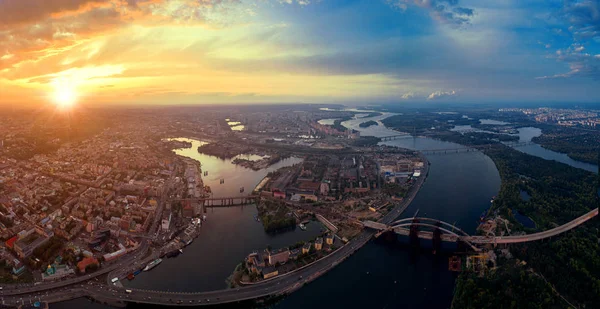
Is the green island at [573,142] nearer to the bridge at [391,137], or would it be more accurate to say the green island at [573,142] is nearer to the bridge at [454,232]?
the bridge at [391,137]

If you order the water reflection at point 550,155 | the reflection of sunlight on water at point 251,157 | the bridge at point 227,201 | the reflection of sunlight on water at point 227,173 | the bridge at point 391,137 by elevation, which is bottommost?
the bridge at point 227,201

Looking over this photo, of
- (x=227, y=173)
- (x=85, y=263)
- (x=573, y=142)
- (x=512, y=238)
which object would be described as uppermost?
(x=573, y=142)

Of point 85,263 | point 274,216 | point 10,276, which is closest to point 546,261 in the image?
point 274,216

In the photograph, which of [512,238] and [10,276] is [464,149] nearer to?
[512,238]

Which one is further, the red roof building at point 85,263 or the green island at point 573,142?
the green island at point 573,142

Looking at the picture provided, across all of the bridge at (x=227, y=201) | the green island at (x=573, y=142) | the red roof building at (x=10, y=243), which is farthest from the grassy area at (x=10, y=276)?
the green island at (x=573, y=142)

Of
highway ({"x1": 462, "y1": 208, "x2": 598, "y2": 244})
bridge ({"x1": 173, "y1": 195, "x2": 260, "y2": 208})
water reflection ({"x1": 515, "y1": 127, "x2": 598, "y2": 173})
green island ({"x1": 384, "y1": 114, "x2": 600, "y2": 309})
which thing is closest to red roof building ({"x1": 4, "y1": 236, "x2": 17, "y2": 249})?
bridge ({"x1": 173, "y1": 195, "x2": 260, "y2": 208})

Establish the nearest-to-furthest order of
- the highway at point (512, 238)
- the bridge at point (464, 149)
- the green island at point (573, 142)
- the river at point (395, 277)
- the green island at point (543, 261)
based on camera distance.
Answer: the green island at point (543, 261) → the river at point (395, 277) → the highway at point (512, 238) → the green island at point (573, 142) → the bridge at point (464, 149)
